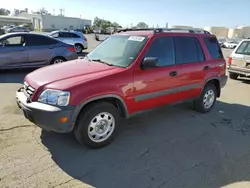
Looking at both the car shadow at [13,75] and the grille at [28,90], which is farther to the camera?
the car shadow at [13,75]

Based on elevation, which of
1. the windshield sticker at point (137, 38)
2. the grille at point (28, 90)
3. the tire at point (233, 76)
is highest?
the windshield sticker at point (137, 38)

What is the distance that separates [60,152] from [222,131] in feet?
10.1

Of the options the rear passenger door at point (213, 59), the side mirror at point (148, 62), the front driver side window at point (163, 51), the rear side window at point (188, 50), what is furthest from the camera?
the rear passenger door at point (213, 59)

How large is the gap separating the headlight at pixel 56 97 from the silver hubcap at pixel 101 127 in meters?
0.56

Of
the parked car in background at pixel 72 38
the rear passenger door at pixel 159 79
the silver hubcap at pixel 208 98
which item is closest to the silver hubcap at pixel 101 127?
the rear passenger door at pixel 159 79

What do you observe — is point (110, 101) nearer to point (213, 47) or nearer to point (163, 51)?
point (163, 51)

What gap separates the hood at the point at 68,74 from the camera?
134 inches

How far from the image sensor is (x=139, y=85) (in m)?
3.96

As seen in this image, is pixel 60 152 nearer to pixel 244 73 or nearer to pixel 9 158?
pixel 9 158

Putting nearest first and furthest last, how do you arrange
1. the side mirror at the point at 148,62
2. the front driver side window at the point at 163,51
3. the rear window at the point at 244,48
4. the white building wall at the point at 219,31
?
the side mirror at the point at 148,62, the front driver side window at the point at 163,51, the rear window at the point at 244,48, the white building wall at the point at 219,31

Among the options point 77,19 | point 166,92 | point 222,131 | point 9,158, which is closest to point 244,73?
point 222,131

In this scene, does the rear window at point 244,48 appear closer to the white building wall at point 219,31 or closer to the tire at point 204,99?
the tire at point 204,99

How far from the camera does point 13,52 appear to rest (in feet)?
27.7

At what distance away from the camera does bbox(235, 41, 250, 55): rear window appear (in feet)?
28.9
